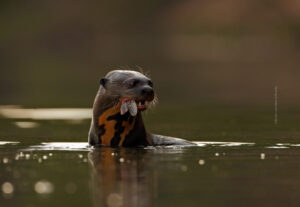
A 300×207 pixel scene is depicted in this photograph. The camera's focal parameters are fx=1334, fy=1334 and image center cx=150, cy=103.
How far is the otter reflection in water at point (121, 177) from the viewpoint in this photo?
39.1 feet

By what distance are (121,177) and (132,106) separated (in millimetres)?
3512

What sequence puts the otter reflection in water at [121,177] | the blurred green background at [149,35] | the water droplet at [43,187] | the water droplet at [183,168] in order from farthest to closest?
the blurred green background at [149,35]
the water droplet at [183,168]
the water droplet at [43,187]
the otter reflection in water at [121,177]

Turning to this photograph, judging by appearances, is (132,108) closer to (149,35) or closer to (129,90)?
(129,90)

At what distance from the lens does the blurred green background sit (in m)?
63.6

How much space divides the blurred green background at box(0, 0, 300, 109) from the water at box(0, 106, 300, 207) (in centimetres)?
3135

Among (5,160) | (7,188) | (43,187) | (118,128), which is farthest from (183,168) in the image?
(118,128)

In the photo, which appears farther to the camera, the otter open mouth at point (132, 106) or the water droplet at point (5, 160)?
the otter open mouth at point (132, 106)

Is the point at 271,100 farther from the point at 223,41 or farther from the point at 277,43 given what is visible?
the point at 223,41

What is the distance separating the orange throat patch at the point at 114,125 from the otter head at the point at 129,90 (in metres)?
0.17

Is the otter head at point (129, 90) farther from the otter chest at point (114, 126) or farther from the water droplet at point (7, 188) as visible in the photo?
the water droplet at point (7, 188)

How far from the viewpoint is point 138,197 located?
12.1 m

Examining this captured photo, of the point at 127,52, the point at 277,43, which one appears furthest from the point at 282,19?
the point at 127,52

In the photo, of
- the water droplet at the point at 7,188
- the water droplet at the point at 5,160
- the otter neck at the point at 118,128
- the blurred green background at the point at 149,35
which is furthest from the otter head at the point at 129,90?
the blurred green background at the point at 149,35

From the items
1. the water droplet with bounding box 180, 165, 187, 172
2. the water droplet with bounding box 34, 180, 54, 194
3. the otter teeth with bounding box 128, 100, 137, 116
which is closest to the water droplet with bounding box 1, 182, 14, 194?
the water droplet with bounding box 34, 180, 54, 194
